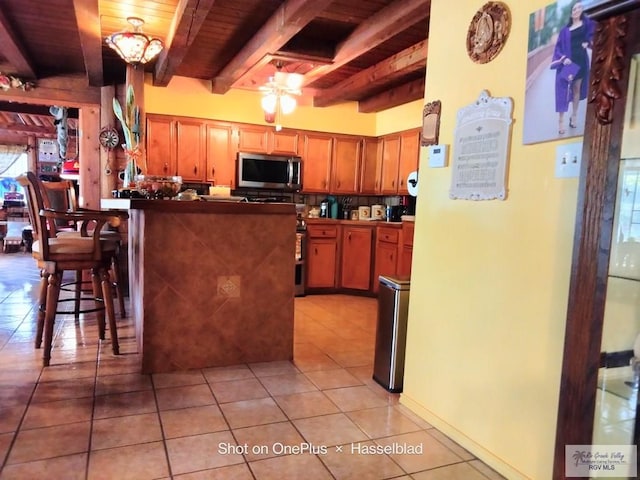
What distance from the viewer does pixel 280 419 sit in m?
2.15

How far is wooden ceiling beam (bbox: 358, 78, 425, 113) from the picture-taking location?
457 centimetres

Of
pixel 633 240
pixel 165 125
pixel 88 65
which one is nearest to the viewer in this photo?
pixel 633 240

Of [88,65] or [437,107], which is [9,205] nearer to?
[88,65]

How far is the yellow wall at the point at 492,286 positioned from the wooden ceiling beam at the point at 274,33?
36.3 inches

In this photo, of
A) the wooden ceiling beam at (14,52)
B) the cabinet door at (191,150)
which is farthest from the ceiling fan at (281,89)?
the wooden ceiling beam at (14,52)

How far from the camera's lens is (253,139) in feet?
16.7

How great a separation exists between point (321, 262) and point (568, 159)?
3.76 metres

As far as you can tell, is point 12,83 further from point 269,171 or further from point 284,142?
point 284,142

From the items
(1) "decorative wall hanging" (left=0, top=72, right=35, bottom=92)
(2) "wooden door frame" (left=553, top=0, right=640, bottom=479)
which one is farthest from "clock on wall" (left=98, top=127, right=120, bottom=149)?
(2) "wooden door frame" (left=553, top=0, right=640, bottom=479)

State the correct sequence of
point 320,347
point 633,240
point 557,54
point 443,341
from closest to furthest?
point 633,240 → point 557,54 → point 443,341 → point 320,347

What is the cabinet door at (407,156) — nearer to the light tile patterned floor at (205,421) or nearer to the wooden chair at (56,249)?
the light tile patterned floor at (205,421)

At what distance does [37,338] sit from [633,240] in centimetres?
325

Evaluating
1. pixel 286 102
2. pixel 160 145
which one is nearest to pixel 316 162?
pixel 286 102

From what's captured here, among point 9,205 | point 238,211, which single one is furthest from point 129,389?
point 9,205
